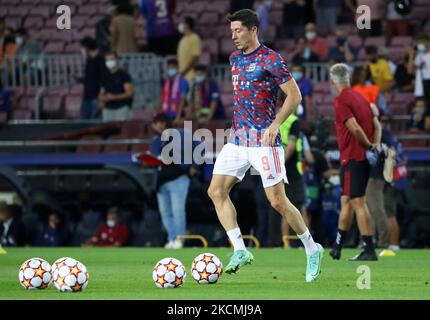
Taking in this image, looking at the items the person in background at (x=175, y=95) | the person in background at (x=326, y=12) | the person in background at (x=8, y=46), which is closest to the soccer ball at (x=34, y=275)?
the person in background at (x=175, y=95)

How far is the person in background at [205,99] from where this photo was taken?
24.6 meters

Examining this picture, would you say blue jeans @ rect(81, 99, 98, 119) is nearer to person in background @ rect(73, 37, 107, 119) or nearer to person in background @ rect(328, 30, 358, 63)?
person in background @ rect(73, 37, 107, 119)

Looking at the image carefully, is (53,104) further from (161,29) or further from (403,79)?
(403,79)

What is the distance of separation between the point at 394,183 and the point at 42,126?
8334 mm

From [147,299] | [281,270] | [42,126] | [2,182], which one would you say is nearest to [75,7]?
[42,126]

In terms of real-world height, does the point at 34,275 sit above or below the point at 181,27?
below

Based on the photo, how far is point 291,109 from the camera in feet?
42.5

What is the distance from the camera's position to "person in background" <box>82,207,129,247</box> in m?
23.2

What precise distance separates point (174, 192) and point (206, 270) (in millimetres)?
8855

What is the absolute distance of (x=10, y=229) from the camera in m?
23.2

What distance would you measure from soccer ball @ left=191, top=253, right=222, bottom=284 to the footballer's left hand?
4.11 feet

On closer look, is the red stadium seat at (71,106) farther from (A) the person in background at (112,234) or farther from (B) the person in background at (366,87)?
(B) the person in background at (366,87)

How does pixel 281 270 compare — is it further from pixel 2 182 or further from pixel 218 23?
pixel 218 23

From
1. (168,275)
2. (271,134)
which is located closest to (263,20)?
(271,134)
